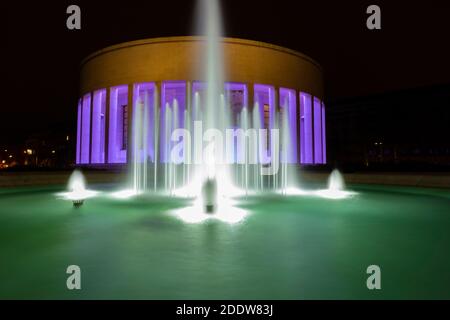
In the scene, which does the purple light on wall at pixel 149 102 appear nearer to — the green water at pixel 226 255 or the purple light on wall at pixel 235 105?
the purple light on wall at pixel 235 105

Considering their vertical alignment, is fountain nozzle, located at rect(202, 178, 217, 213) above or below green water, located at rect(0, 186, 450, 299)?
above

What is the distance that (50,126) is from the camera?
74250mm

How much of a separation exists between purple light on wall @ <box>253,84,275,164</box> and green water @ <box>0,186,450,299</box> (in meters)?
26.8

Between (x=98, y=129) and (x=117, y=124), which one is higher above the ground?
(x=117, y=124)

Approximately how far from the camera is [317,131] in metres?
41.8

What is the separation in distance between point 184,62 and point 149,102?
560 cm

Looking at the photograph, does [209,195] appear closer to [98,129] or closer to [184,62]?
[184,62]

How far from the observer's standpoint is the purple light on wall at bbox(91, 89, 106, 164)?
37219 mm

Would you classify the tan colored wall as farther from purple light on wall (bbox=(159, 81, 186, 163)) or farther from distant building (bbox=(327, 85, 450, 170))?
distant building (bbox=(327, 85, 450, 170))

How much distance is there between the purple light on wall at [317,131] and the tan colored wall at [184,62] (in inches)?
259

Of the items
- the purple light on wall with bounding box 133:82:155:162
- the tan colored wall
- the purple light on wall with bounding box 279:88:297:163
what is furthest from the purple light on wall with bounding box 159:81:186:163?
the purple light on wall with bounding box 279:88:297:163

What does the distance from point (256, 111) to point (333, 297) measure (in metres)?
33.0

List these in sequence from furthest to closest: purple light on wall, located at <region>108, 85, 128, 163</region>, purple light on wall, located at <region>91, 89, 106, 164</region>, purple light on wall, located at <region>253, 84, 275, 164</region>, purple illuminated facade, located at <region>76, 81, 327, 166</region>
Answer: purple light on wall, located at <region>91, 89, 106, 164</region> < purple light on wall, located at <region>108, 85, 128, 163</region> < purple light on wall, located at <region>253, 84, 275, 164</region> < purple illuminated facade, located at <region>76, 81, 327, 166</region>

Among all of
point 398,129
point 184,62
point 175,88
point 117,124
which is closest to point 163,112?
point 175,88
